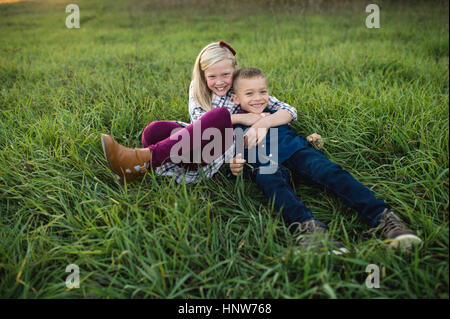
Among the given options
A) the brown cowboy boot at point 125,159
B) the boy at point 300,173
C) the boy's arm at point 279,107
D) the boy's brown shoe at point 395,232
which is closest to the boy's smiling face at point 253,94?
the boy at point 300,173

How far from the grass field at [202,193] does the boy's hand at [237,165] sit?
13cm

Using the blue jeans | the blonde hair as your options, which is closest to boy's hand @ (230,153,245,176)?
the blue jeans

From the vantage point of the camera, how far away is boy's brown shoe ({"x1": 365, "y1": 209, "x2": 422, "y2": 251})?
1320 mm

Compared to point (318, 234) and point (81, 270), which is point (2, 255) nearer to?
point (81, 270)

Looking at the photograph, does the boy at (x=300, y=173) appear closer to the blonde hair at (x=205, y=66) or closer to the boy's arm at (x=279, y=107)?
the boy's arm at (x=279, y=107)

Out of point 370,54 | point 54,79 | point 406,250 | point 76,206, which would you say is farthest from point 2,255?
point 370,54

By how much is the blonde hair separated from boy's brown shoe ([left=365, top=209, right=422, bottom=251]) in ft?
4.91

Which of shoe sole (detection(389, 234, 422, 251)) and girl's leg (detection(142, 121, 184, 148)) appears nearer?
shoe sole (detection(389, 234, 422, 251))

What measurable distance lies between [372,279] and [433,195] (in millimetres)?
718

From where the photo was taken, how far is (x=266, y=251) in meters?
1.46

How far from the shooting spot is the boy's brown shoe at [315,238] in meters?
1.33

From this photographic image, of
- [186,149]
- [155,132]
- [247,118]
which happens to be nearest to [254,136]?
[247,118]

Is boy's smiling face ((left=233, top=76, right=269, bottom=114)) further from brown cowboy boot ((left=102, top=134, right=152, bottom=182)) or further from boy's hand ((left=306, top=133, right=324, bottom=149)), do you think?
brown cowboy boot ((left=102, top=134, right=152, bottom=182))

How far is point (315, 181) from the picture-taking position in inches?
69.1
